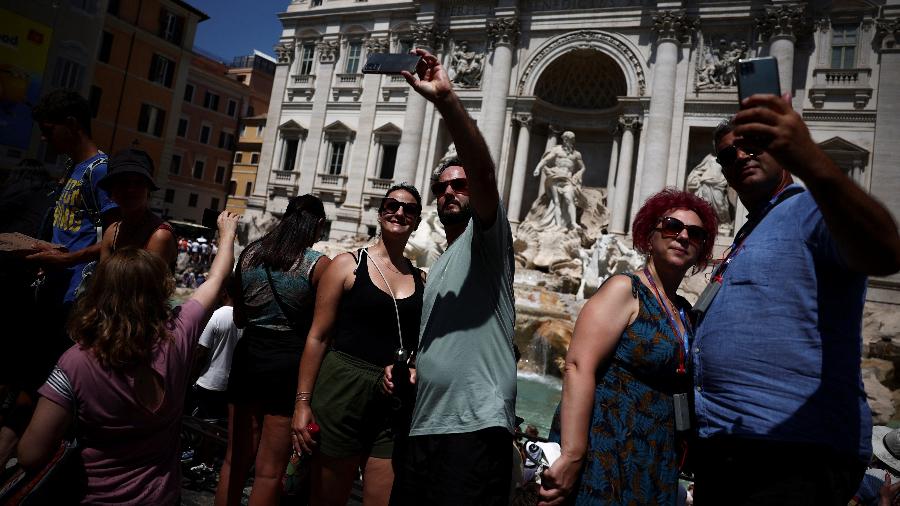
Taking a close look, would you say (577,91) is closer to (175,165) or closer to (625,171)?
(625,171)

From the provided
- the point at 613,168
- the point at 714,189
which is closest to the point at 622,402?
the point at 714,189

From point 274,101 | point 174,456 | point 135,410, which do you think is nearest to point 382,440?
point 174,456

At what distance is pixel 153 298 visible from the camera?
2039 millimetres

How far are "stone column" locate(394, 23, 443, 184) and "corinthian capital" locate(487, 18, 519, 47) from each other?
8.54 feet

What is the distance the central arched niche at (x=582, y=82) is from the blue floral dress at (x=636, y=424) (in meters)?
19.4

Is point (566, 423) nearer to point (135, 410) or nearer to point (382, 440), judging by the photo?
point (382, 440)

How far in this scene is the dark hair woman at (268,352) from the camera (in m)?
2.79

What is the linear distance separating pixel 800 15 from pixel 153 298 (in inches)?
772

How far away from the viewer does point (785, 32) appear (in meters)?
16.2

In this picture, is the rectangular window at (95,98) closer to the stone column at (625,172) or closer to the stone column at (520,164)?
the stone column at (520,164)

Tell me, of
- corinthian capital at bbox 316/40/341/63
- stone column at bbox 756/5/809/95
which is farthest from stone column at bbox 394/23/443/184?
stone column at bbox 756/5/809/95

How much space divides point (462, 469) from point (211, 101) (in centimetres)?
3837

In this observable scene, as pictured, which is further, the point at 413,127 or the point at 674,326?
the point at 413,127

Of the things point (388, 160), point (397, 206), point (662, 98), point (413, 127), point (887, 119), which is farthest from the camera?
point (388, 160)
